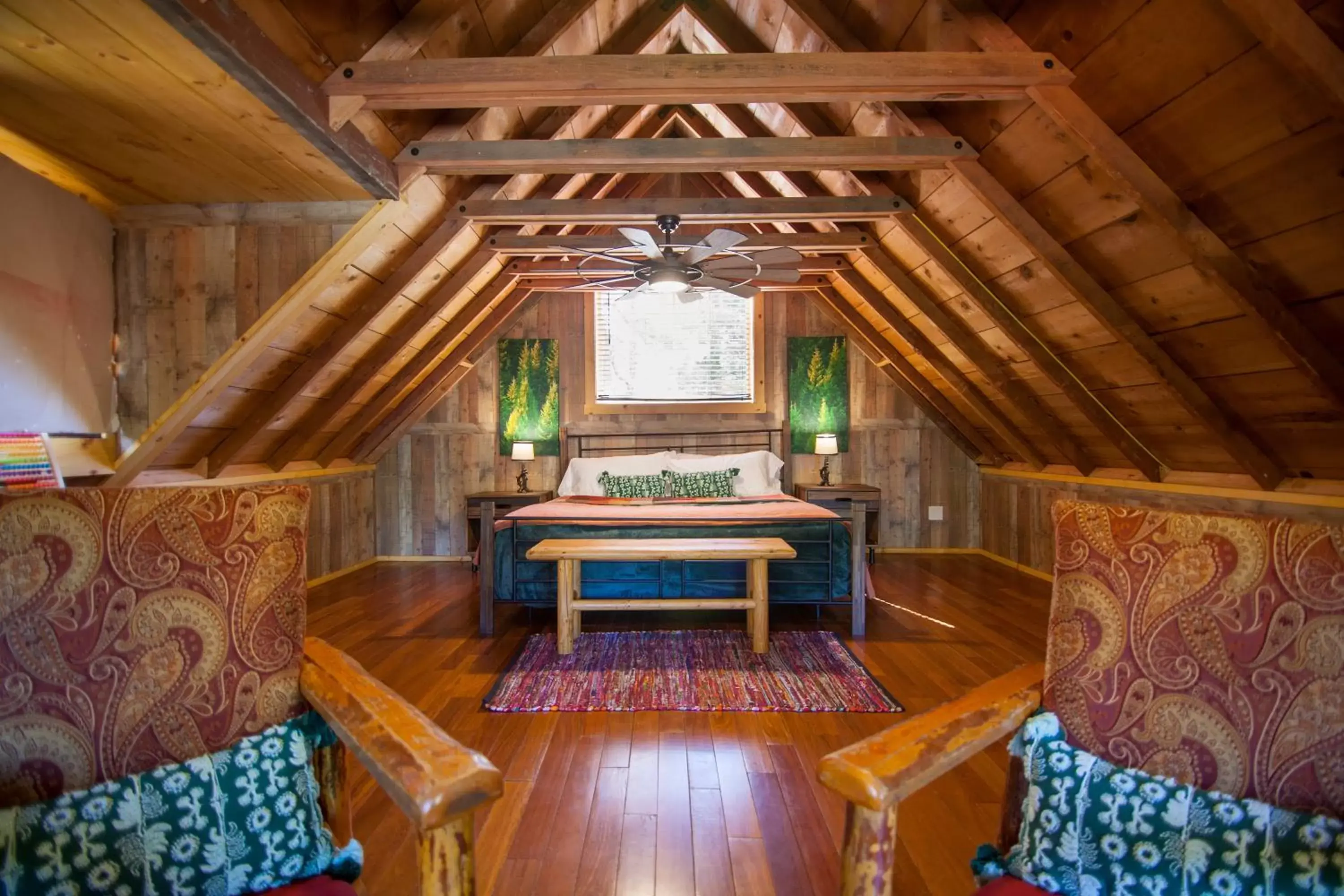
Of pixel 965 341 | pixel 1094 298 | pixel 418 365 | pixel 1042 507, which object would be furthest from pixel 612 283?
pixel 1042 507

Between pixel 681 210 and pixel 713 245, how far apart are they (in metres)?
0.58

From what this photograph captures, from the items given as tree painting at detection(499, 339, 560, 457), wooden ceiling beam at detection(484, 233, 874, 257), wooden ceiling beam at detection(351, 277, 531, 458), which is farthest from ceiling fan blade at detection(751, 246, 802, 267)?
tree painting at detection(499, 339, 560, 457)

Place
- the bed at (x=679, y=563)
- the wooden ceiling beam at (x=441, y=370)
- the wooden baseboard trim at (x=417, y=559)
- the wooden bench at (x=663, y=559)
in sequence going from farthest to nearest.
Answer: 1. the wooden baseboard trim at (x=417, y=559)
2. the wooden ceiling beam at (x=441, y=370)
3. the bed at (x=679, y=563)
4. the wooden bench at (x=663, y=559)

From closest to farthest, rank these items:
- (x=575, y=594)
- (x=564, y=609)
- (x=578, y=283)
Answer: (x=564, y=609) < (x=575, y=594) < (x=578, y=283)

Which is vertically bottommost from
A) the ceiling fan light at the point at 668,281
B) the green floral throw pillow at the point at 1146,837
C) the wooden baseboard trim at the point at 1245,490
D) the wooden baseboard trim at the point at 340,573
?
the wooden baseboard trim at the point at 340,573

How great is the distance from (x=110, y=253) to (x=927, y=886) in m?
4.08

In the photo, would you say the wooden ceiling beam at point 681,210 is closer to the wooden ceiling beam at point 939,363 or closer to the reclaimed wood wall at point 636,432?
the wooden ceiling beam at point 939,363

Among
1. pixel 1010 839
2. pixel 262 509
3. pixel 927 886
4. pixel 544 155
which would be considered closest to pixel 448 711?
pixel 262 509

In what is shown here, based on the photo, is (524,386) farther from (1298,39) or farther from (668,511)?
(1298,39)

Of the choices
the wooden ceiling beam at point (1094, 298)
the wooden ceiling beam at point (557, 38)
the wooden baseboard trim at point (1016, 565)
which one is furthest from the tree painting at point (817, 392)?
the wooden ceiling beam at point (557, 38)

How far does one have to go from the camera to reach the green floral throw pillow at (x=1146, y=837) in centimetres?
90

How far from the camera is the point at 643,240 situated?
10.1ft

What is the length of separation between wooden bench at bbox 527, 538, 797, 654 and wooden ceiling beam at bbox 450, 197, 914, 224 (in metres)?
1.90

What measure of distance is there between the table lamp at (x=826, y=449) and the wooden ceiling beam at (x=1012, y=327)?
7.34 ft
